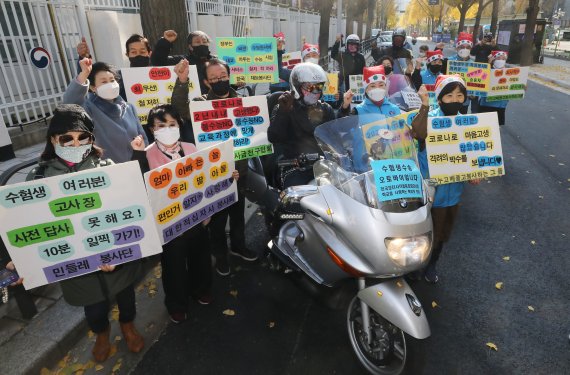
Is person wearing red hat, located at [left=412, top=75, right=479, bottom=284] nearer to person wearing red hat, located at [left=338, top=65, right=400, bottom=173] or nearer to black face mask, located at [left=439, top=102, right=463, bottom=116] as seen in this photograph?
black face mask, located at [left=439, top=102, right=463, bottom=116]

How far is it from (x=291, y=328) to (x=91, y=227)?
70.9 inches

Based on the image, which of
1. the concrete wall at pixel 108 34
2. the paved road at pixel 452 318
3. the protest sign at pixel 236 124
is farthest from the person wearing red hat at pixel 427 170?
the concrete wall at pixel 108 34

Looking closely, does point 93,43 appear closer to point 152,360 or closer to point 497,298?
point 152,360

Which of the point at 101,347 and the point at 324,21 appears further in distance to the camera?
the point at 324,21

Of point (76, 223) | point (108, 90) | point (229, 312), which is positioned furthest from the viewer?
point (229, 312)

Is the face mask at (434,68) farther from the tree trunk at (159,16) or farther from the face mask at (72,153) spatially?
the face mask at (72,153)

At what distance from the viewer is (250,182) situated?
4324 mm

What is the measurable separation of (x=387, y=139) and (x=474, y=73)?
475 centimetres

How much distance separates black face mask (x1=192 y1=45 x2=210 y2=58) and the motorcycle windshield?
2.77 m

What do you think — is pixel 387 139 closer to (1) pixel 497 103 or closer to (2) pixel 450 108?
(2) pixel 450 108

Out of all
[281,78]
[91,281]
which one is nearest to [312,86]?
[91,281]

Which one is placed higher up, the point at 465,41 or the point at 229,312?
the point at 465,41

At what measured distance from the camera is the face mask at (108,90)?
3.17 meters

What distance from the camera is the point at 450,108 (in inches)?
140
